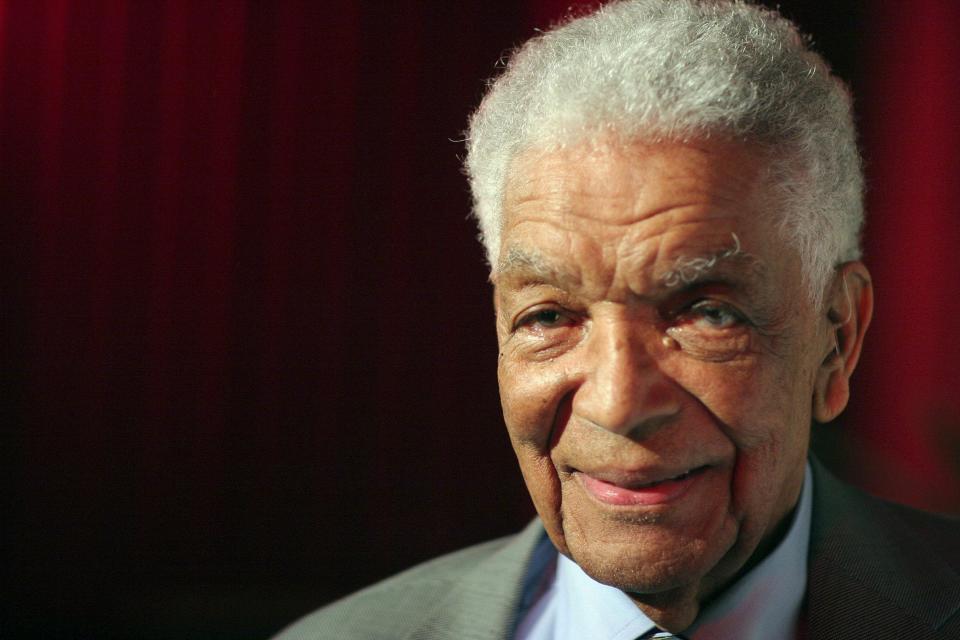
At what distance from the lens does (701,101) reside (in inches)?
49.8

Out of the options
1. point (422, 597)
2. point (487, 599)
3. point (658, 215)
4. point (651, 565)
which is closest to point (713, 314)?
point (658, 215)

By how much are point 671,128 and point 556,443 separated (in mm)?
511

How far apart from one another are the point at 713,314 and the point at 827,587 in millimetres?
532

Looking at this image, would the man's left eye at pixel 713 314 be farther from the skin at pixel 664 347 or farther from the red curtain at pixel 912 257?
the red curtain at pixel 912 257

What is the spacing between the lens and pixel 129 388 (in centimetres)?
208

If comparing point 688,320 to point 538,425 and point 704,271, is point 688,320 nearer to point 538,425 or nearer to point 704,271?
point 704,271

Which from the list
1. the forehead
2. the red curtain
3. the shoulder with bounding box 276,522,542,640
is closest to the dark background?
the red curtain

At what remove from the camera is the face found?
124cm

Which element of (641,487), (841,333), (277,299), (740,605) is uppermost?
(277,299)

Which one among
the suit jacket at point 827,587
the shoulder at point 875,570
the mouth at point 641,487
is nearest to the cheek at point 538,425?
the mouth at point 641,487

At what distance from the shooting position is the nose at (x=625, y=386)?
1211mm

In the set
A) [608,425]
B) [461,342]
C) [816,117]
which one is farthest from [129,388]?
[816,117]

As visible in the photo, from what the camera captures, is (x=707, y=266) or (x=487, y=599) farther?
Answer: (x=487, y=599)

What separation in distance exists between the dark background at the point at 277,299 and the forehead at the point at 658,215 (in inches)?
36.7
